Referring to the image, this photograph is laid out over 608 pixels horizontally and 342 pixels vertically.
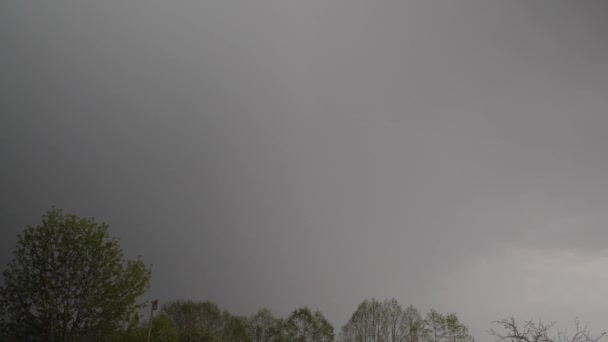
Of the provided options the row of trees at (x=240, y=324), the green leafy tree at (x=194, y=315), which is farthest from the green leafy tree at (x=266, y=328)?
the green leafy tree at (x=194, y=315)

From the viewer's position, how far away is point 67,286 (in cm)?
2605

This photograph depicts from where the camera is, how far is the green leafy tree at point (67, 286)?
2503cm

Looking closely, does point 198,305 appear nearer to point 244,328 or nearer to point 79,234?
point 244,328

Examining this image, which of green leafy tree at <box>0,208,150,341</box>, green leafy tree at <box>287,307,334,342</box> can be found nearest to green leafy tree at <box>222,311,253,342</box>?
green leafy tree at <box>287,307,334,342</box>

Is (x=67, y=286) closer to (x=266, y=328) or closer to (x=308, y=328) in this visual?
(x=308, y=328)

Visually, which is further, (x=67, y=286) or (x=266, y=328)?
(x=266, y=328)

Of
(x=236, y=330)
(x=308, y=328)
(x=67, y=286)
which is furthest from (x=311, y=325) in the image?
(x=67, y=286)

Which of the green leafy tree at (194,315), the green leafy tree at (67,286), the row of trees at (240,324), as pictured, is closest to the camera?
the green leafy tree at (67,286)

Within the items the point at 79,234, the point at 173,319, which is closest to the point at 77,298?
the point at 79,234

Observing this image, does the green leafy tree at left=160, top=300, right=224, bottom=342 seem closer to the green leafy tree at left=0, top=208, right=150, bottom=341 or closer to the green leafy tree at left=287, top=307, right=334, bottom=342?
the green leafy tree at left=287, top=307, right=334, bottom=342

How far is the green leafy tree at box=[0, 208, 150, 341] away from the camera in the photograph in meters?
25.0

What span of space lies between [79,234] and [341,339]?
184 feet

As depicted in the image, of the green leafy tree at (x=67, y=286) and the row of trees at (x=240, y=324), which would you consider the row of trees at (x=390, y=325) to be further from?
the green leafy tree at (x=67, y=286)

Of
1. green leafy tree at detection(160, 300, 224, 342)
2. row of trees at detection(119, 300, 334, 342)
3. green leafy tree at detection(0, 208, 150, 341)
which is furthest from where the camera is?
green leafy tree at detection(160, 300, 224, 342)
